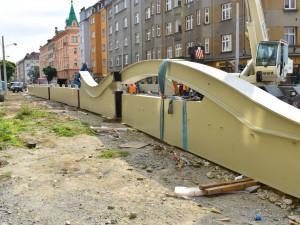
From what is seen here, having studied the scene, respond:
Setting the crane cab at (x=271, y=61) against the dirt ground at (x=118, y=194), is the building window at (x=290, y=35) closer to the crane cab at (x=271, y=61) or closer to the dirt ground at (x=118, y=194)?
the crane cab at (x=271, y=61)

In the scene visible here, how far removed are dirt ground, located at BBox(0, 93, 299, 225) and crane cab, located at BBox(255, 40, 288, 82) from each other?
693 centimetres

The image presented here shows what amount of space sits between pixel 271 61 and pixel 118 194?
9769mm

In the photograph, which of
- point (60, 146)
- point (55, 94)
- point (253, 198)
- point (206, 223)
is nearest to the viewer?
point (206, 223)

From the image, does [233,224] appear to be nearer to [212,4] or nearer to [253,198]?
[253,198]

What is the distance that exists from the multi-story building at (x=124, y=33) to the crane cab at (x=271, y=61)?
32540 mm

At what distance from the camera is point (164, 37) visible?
38.6m

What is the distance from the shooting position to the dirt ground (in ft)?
13.8

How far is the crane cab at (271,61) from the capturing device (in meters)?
12.5

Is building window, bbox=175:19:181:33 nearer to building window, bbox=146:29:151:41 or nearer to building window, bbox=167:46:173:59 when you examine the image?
building window, bbox=167:46:173:59

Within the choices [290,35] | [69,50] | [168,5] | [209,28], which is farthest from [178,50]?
[69,50]

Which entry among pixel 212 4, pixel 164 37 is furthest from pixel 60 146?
pixel 164 37

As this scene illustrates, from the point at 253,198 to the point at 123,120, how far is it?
25.7 feet

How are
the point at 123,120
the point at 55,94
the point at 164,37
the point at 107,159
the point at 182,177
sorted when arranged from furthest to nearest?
the point at 164,37
the point at 55,94
the point at 123,120
the point at 107,159
the point at 182,177

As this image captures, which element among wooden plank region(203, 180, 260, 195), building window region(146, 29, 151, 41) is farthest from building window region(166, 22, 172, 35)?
wooden plank region(203, 180, 260, 195)
